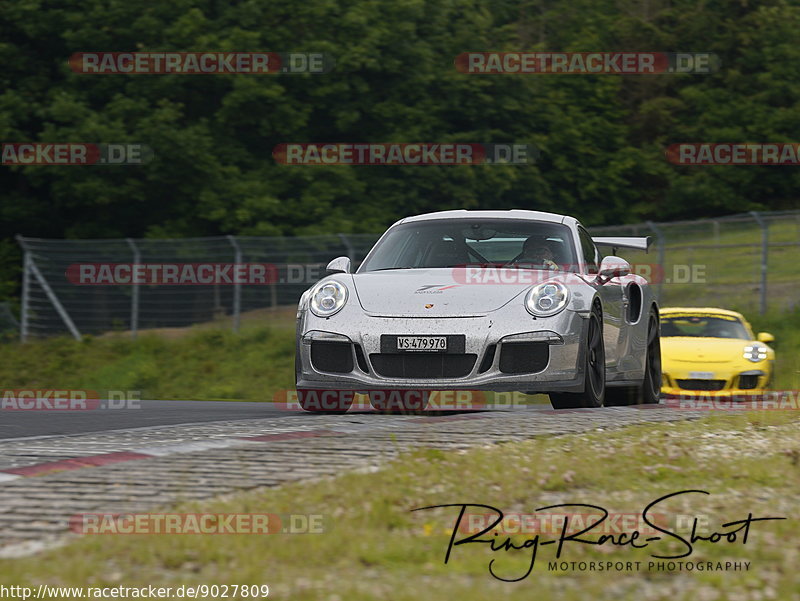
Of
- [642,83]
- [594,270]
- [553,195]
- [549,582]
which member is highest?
[642,83]

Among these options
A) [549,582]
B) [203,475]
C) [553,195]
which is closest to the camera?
[549,582]

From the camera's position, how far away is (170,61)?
35281 mm

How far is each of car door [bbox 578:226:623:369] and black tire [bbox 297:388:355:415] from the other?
194 cm

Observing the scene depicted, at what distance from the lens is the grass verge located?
163 inches

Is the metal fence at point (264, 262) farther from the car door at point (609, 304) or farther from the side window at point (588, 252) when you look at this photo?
the car door at point (609, 304)

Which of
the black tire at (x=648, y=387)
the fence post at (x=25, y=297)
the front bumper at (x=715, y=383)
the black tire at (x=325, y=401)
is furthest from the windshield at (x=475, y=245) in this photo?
the fence post at (x=25, y=297)

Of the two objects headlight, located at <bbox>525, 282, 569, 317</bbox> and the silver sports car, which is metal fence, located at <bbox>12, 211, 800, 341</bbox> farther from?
headlight, located at <bbox>525, 282, 569, 317</bbox>

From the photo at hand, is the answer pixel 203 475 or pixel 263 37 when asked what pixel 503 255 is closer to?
pixel 203 475

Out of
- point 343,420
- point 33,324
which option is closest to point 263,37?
point 33,324

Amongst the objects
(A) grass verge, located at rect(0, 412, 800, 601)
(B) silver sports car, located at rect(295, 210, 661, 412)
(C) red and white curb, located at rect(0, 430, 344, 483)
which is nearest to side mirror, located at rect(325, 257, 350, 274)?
(B) silver sports car, located at rect(295, 210, 661, 412)

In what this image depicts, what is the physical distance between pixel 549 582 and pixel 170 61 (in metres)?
32.4

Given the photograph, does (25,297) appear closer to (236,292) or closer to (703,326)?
(236,292)

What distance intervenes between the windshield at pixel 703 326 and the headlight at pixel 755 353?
2.31 feet

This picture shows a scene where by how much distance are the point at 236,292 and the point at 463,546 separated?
69.9ft
